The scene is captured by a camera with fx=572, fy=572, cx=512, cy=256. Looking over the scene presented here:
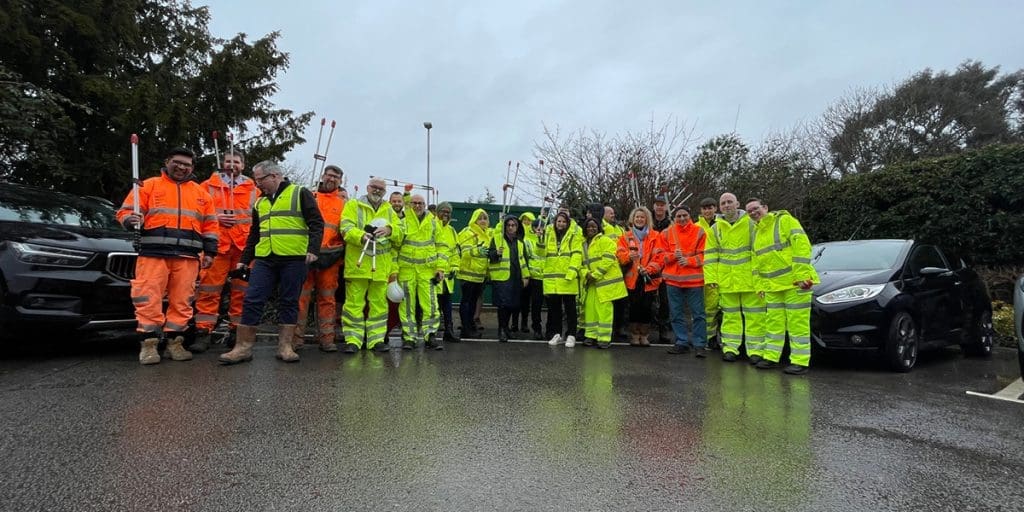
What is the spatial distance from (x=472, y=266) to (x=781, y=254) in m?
3.88

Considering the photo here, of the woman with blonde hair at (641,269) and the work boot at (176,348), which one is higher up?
the woman with blonde hair at (641,269)

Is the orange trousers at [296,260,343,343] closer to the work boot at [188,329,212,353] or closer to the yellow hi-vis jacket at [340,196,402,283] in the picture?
the yellow hi-vis jacket at [340,196,402,283]

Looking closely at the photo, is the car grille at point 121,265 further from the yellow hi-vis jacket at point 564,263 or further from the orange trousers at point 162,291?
the yellow hi-vis jacket at point 564,263

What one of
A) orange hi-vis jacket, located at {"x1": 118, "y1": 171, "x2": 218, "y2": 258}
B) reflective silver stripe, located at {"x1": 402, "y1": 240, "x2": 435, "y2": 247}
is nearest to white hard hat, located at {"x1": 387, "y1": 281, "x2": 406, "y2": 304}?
reflective silver stripe, located at {"x1": 402, "y1": 240, "x2": 435, "y2": 247}

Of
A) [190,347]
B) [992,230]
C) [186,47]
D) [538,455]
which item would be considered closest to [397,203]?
[190,347]

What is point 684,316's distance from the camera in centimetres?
721

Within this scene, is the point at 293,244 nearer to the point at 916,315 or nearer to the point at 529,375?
the point at 529,375

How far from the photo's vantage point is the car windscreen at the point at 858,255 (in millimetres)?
6523

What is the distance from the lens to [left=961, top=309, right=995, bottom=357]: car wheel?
Result: 23.9 ft

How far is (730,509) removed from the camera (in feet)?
8.43

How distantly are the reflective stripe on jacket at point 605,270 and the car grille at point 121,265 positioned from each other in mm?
4991

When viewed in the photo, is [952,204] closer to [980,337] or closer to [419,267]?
[980,337]

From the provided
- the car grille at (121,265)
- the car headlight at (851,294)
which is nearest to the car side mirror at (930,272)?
the car headlight at (851,294)

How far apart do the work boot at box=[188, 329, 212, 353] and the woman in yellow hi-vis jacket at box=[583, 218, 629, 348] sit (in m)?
4.48
